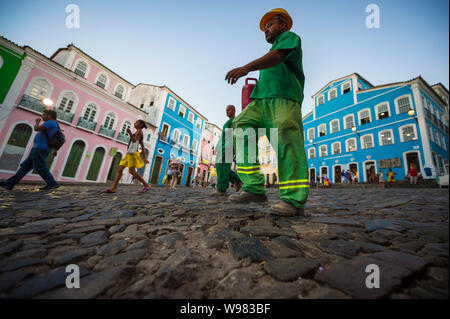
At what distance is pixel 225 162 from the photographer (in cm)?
401

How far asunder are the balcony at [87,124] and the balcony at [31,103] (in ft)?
7.35

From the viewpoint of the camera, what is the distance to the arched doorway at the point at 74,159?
13004 mm

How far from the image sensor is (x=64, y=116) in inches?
498

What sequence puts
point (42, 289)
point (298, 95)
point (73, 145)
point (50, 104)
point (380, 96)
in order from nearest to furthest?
point (42, 289) → point (298, 95) → point (50, 104) → point (73, 145) → point (380, 96)

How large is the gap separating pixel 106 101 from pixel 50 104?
3.98 meters

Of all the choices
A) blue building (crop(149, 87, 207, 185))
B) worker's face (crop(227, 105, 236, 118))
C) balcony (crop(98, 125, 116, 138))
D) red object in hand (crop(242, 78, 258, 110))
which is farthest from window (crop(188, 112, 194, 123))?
red object in hand (crop(242, 78, 258, 110))

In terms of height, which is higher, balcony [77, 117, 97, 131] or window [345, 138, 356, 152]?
window [345, 138, 356, 152]

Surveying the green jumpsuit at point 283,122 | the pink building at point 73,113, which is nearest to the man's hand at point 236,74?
the green jumpsuit at point 283,122

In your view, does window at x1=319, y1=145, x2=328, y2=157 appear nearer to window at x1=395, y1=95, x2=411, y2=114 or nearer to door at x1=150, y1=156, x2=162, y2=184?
window at x1=395, y1=95, x2=411, y2=114

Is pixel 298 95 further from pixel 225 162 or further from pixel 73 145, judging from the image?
pixel 73 145

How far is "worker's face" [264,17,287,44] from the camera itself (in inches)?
90.1

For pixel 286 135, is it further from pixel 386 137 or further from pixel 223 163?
pixel 386 137

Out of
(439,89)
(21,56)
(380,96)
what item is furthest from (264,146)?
(21,56)

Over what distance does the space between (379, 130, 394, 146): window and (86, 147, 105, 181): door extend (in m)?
25.9
